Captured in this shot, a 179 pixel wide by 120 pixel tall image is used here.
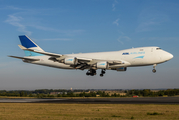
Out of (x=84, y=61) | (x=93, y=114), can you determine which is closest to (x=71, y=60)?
(x=84, y=61)

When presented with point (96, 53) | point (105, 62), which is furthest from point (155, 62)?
point (96, 53)

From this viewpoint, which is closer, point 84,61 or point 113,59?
point 113,59

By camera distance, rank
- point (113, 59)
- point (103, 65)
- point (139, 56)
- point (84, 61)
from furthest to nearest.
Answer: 1. point (84, 61)
2. point (113, 59)
3. point (103, 65)
4. point (139, 56)

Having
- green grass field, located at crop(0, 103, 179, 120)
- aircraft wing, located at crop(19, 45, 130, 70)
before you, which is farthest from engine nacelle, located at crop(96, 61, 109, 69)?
green grass field, located at crop(0, 103, 179, 120)

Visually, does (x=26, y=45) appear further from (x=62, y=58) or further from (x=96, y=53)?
(x=96, y=53)

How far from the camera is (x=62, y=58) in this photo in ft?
160

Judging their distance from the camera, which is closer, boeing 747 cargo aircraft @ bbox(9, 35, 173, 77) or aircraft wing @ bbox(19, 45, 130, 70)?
boeing 747 cargo aircraft @ bbox(9, 35, 173, 77)

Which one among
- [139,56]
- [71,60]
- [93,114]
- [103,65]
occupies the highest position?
[139,56]

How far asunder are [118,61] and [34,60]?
76.8 ft

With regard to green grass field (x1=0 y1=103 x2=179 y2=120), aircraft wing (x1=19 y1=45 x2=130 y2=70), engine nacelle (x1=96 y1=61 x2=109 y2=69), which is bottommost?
green grass field (x1=0 y1=103 x2=179 y2=120)

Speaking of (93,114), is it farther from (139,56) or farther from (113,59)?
(113,59)

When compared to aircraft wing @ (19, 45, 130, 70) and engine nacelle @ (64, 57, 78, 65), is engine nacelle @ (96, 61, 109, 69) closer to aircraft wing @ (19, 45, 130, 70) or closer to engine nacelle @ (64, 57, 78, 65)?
aircraft wing @ (19, 45, 130, 70)

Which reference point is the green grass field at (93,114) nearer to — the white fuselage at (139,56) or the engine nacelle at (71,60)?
the white fuselage at (139,56)

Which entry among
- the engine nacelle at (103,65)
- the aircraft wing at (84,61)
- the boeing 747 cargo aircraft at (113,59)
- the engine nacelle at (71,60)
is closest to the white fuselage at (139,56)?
the boeing 747 cargo aircraft at (113,59)
